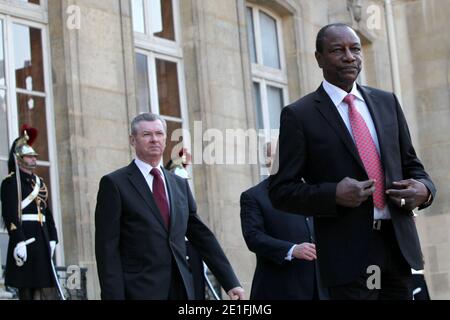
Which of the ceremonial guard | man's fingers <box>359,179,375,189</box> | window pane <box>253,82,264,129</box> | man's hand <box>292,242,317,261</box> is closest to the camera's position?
man's fingers <box>359,179,375,189</box>

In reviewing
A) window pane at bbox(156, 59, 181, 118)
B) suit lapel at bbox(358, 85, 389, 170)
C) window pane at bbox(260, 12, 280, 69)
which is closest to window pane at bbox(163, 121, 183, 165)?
window pane at bbox(156, 59, 181, 118)

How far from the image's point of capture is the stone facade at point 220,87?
12703 mm

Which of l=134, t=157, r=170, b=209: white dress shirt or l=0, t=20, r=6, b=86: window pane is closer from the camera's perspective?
l=134, t=157, r=170, b=209: white dress shirt

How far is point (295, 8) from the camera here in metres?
17.5

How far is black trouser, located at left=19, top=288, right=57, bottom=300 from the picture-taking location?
11.1 metres

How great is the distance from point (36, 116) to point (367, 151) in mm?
7854

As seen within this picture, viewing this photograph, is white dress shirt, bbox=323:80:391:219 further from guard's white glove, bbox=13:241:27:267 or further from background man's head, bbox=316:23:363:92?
guard's white glove, bbox=13:241:27:267

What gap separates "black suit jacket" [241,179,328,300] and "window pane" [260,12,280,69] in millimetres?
8645

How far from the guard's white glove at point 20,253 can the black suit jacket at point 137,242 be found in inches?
144

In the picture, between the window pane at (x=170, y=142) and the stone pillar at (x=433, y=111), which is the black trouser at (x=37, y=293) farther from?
the stone pillar at (x=433, y=111)

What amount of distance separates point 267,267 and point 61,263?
15.7 ft

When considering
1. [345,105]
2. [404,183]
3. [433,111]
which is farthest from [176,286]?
[433,111]

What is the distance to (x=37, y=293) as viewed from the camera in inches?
444

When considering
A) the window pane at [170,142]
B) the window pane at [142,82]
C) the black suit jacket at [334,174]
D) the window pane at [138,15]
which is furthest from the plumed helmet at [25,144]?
the black suit jacket at [334,174]
